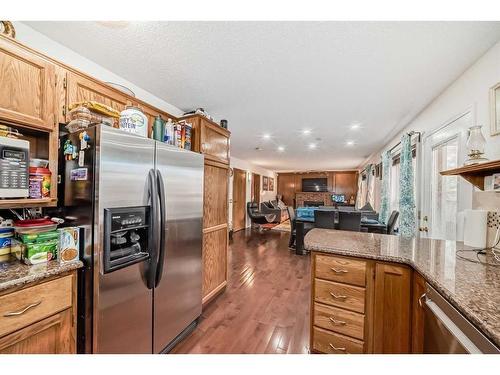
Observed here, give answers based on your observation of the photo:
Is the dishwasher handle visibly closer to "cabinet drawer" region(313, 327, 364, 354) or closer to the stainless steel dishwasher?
the stainless steel dishwasher

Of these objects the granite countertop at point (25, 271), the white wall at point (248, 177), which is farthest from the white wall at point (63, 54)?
the white wall at point (248, 177)

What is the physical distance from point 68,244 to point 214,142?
1600mm

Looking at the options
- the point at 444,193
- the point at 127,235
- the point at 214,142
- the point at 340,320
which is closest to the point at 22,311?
the point at 127,235

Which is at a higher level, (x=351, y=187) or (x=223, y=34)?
(x=223, y=34)

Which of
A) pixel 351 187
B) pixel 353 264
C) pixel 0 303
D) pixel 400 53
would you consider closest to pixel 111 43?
pixel 0 303

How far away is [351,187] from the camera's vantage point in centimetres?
954

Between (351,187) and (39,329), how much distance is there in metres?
10.4

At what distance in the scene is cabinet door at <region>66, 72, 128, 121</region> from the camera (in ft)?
4.53

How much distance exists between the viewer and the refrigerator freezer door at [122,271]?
44.6 inches

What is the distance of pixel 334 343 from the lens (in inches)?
55.6

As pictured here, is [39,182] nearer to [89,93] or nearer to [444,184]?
[89,93]

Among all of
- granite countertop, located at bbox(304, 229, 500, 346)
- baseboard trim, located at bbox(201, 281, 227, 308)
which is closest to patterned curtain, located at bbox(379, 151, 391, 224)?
granite countertop, located at bbox(304, 229, 500, 346)
